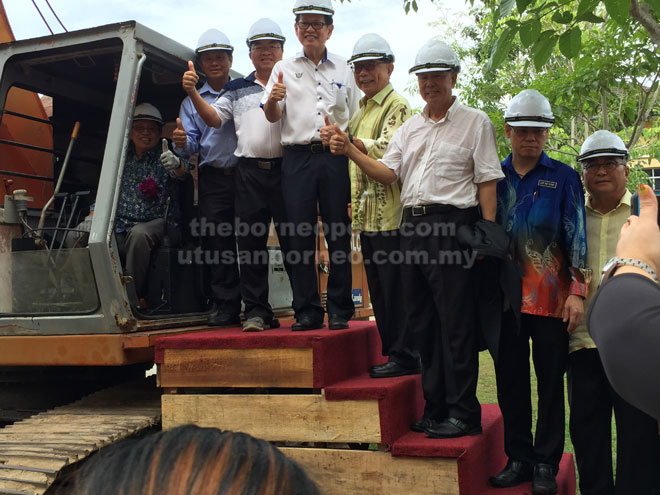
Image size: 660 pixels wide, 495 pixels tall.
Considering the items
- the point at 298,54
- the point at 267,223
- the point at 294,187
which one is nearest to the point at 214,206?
the point at 267,223

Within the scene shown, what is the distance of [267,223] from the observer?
4.58m

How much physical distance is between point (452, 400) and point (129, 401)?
6.65ft

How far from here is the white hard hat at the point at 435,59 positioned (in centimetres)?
363

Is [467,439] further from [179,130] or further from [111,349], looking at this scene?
[179,130]

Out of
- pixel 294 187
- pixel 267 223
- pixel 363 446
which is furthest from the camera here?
pixel 267 223

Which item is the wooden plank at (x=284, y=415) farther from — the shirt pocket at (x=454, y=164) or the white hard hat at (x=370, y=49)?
the white hard hat at (x=370, y=49)

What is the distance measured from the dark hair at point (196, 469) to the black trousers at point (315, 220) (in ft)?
11.1

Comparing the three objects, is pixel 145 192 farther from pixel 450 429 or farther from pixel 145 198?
pixel 450 429

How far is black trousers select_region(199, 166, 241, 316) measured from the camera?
4.71 metres

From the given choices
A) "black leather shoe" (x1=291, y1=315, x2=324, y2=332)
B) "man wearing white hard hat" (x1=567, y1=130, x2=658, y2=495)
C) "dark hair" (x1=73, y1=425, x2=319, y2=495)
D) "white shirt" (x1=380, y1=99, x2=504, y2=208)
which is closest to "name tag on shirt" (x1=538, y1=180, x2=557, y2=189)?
"white shirt" (x1=380, y1=99, x2=504, y2=208)

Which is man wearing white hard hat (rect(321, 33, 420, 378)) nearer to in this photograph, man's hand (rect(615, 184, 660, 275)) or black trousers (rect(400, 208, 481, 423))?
black trousers (rect(400, 208, 481, 423))

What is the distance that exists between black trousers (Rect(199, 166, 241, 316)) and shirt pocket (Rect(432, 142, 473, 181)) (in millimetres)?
1575

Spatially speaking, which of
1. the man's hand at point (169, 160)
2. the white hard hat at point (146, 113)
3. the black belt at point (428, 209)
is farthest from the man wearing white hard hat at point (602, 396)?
the white hard hat at point (146, 113)

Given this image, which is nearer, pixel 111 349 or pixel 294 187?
pixel 111 349
